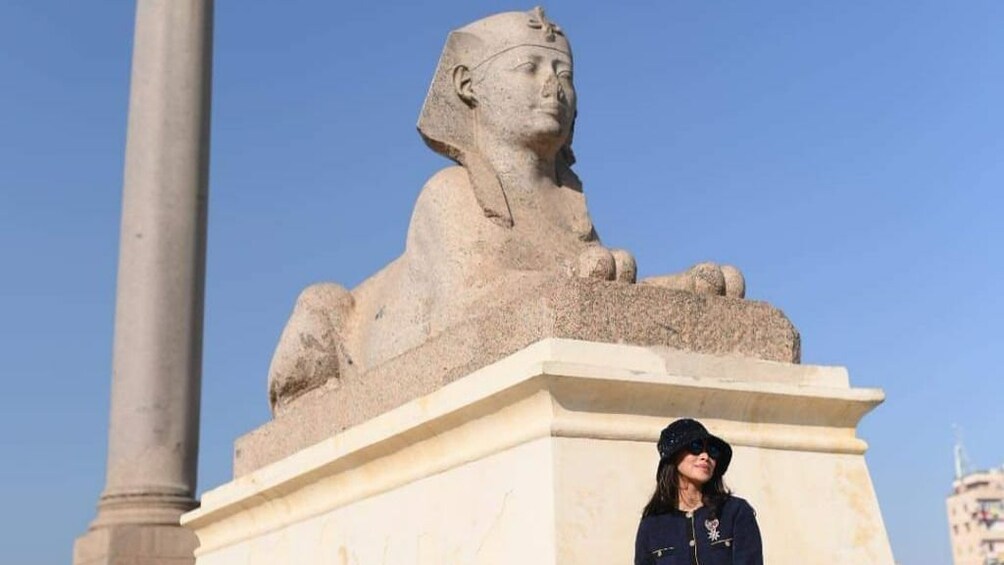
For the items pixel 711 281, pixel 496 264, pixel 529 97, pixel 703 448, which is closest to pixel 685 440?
pixel 703 448

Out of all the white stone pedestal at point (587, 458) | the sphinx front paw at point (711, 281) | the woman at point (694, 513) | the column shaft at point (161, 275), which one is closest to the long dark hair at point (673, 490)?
the woman at point (694, 513)

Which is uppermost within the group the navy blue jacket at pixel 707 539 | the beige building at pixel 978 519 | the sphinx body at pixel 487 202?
the beige building at pixel 978 519

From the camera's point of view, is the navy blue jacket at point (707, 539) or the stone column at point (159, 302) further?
the stone column at point (159, 302)

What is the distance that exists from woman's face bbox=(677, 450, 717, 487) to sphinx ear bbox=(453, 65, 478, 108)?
303 cm

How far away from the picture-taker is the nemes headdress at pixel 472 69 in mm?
5980

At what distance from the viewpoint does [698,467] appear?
3.50 metres

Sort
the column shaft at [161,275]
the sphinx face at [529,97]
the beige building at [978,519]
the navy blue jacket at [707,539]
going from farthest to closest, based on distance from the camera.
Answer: the beige building at [978,519] < the column shaft at [161,275] < the sphinx face at [529,97] < the navy blue jacket at [707,539]

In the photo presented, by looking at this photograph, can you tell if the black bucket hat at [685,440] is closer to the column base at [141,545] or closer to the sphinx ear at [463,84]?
the sphinx ear at [463,84]

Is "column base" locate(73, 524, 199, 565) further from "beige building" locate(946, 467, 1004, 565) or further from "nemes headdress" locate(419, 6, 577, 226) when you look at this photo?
"beige building" locate(946, 467, 1004, 565)

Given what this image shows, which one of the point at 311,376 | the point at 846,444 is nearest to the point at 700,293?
the point at 846,444

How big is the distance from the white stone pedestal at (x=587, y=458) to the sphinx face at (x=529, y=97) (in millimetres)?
1455

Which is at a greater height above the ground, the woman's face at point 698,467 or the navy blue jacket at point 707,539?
the woman's face at point 698,467

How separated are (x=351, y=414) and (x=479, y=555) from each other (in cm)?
148

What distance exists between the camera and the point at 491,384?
15.1 ft
